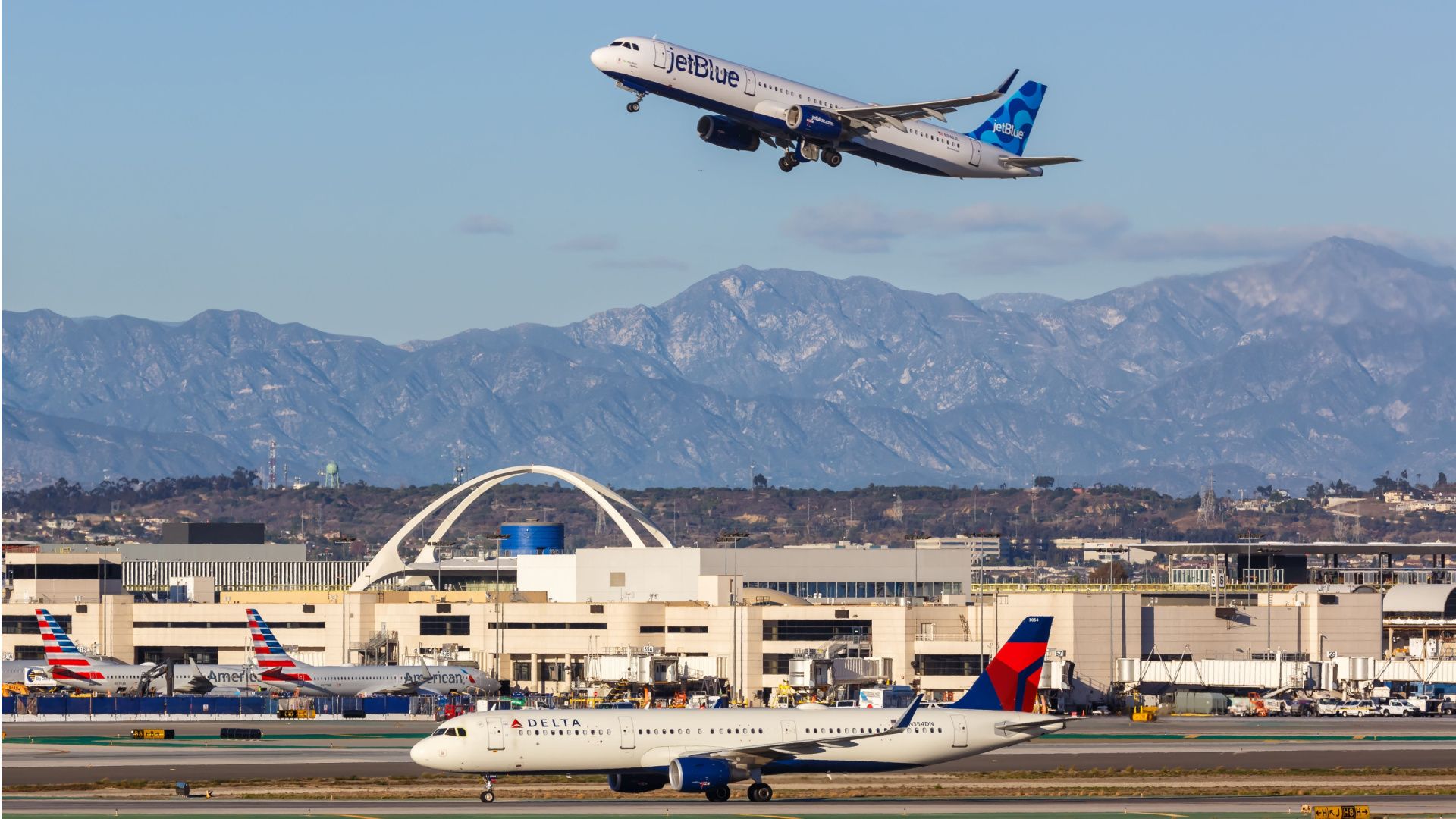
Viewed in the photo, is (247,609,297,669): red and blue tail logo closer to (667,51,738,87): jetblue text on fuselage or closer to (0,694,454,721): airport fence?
(0,694,454,721): airport fence

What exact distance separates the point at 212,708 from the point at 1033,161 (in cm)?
7426

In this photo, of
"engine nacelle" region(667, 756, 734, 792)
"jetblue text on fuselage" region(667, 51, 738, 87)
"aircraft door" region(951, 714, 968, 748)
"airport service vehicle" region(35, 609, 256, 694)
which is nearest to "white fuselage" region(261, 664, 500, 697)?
"airport service vehicle" region(35, 609, 256, 694)

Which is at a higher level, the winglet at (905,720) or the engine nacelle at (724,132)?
the engine nacelle at (724,132)

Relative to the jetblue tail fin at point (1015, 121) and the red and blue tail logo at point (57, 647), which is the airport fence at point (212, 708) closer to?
the red and blue tail logo at point (57, 647)

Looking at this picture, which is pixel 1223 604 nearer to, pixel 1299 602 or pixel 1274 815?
pixel 1299 602

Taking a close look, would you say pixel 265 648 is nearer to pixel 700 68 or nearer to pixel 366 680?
pixel 366 680

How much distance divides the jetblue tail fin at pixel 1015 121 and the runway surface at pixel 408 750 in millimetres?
32572

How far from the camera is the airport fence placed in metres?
141

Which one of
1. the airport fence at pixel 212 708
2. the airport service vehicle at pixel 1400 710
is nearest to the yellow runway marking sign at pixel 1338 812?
the airport fence at pixel 212 708

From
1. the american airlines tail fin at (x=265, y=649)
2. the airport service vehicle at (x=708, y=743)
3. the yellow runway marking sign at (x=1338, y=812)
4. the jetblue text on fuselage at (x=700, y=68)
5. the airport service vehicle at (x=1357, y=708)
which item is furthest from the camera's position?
the american airlines tail fin at (x=265, y=649)

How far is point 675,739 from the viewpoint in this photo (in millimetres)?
81312

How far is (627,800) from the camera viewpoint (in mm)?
81625

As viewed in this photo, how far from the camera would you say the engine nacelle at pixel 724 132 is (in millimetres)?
93500

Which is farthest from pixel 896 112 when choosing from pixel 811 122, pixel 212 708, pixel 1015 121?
pixel 212 708
